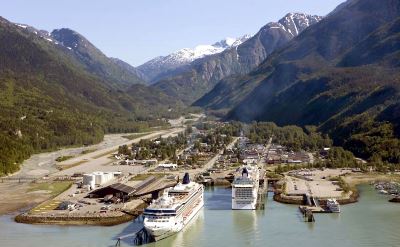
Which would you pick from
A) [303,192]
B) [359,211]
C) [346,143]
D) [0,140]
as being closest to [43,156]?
[0,140]

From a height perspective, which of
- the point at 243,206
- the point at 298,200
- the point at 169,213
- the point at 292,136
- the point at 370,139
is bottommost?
the point at 243,206

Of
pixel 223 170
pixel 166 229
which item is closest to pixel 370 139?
pixel 223 170

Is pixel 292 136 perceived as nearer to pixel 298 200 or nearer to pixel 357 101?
pixel 357 101

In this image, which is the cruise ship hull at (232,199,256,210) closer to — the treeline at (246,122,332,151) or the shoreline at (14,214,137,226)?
the shoreline at (14,214,137,226)

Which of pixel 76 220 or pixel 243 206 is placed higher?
pixel 243 206

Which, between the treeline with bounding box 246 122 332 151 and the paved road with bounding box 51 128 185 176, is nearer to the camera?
the paved road with bounding box 51 128 185 176

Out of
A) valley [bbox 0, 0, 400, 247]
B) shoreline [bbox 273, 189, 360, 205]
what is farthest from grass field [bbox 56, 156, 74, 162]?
shoreline [bbox 273, 189, 360, 205]

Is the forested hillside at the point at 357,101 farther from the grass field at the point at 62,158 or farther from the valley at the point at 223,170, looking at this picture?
the grass field at the point at 62,158
